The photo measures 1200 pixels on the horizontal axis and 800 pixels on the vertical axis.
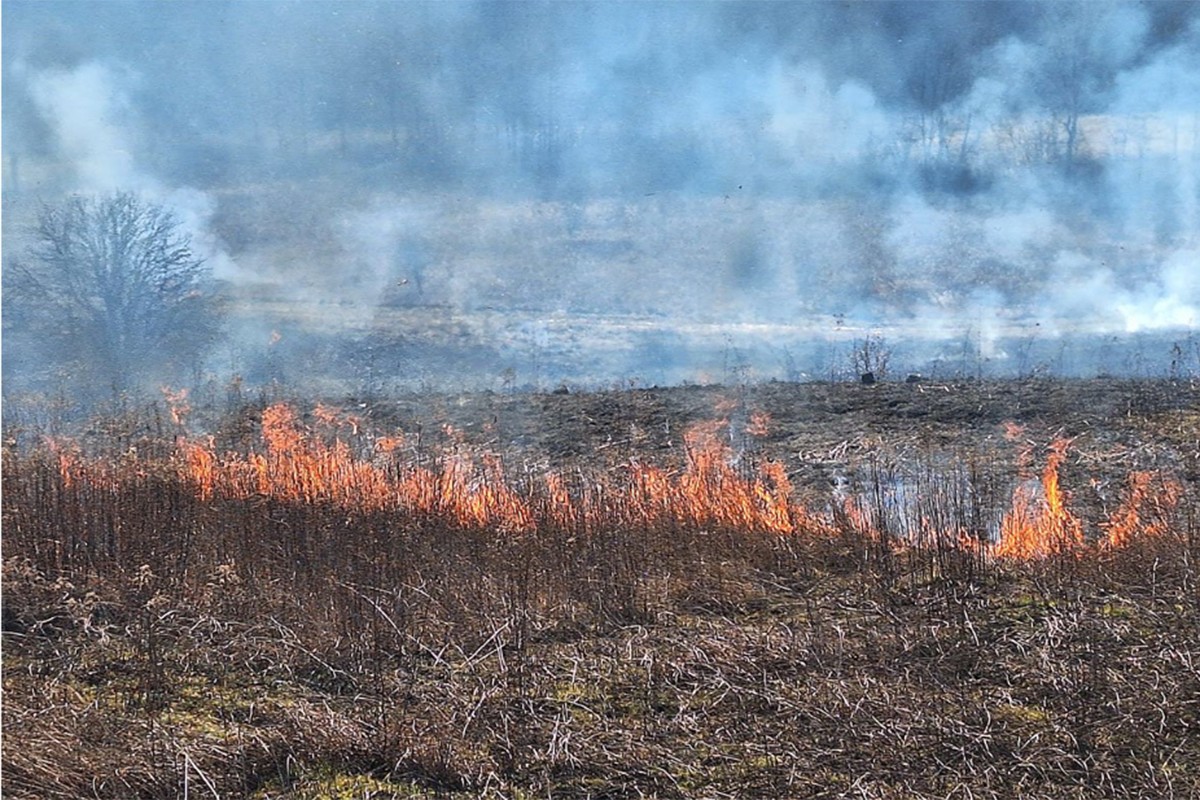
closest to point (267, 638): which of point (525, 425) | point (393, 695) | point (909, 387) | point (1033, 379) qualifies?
point (393, 695)

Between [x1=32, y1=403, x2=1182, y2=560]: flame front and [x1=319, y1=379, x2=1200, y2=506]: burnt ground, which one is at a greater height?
[x1=319, y1=379, x2=1200, y2=506]: burnt ground

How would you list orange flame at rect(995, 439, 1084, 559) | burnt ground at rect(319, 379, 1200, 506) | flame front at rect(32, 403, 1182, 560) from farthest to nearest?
burnt ground at rect(319, 379, 1200, 506)
flame front at rect(32, 403, 1182, 560)
orange flame at rect(995, 439, 1084, 559)

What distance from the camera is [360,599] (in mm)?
5809

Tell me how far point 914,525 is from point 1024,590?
80 centimetres

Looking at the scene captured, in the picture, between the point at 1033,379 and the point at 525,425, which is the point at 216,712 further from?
the point at 1033,379

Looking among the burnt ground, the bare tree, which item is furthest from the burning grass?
the bare tree

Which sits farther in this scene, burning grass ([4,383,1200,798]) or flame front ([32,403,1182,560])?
flame front ([32,403,1182,560])

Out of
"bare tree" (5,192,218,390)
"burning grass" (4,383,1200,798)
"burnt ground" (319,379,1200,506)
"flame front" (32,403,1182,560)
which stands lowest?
"burning grass" (4,383,1200,798)

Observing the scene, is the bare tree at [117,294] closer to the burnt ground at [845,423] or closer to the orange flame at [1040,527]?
the burnt ground at [845,423]

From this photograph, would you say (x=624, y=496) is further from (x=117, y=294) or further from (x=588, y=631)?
(x=117, y=294)

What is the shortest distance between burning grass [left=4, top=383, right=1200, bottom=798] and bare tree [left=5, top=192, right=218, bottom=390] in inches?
304

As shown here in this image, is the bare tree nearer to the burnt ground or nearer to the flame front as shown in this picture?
the burnt ground

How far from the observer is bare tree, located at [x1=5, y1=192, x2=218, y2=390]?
1568cm

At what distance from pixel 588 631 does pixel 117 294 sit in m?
12.6
